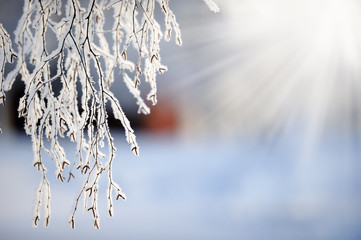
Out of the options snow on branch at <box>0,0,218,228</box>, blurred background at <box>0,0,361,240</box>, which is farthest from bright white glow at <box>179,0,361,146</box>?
snow on branch at <box>0,0,218,228</box>

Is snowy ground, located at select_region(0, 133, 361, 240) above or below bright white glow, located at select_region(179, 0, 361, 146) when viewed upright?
below

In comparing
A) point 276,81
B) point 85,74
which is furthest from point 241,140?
point 85,74

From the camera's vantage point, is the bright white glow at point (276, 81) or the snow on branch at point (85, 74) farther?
the bright white glow at point (276, 81)

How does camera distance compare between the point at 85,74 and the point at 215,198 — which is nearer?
the point at 85,74

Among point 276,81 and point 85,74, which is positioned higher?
point 276,81

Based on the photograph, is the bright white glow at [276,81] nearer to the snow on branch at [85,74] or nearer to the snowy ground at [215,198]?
the snowy ground at [215,198]

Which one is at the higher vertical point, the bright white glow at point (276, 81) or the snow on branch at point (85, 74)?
the bright white glow at point (276, 81)

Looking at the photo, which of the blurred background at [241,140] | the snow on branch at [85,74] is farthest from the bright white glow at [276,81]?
the snow on branch at [85,74]

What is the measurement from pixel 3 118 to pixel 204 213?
617 cm

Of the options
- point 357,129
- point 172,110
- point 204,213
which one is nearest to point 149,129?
point 172,110

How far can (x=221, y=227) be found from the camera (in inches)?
204

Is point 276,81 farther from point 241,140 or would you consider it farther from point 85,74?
point 85,74

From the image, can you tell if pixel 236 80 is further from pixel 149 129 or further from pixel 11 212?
pixel 11 212

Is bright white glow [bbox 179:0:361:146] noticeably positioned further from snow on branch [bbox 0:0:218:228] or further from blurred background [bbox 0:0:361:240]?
snow on branch [bbox 0:0:218:228]
